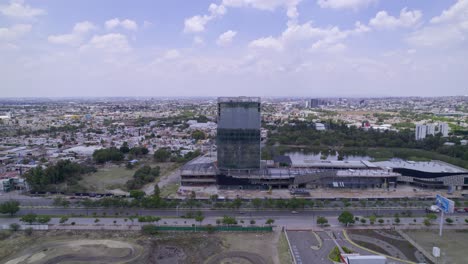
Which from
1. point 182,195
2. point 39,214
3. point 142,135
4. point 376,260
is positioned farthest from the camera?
point 142,135

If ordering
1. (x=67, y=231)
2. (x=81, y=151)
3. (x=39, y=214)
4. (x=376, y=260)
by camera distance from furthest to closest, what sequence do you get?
(x=81, y=151), (x=39, y=214), (x=67, y=231), (x=376, y=260)

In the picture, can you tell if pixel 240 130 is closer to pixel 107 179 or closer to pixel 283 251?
pixel 107 179

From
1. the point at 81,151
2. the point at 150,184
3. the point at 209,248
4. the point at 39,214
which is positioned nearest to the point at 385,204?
the point at 209,248

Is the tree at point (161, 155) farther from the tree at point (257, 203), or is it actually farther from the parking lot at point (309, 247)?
the parking lot at point (309, 247)

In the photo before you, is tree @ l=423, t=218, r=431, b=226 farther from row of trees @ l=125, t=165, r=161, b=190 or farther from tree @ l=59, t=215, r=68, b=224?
tree @ l=59, t=215, r=68, b=224

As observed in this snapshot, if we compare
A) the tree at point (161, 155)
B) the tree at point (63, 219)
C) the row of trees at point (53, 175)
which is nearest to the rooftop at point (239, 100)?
the tree at point (161, 155)

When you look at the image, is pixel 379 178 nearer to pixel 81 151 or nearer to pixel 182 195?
pixel 182 195

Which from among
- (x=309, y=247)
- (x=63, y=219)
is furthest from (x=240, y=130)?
(x=63, y=219)
